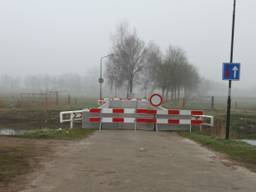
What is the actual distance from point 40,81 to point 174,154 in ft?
594

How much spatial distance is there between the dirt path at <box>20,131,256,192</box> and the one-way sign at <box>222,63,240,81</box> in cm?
377

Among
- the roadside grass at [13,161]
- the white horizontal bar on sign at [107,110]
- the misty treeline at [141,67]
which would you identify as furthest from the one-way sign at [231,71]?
the misty treeline at [141,67]

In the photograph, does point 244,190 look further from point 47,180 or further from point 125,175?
point 47,180

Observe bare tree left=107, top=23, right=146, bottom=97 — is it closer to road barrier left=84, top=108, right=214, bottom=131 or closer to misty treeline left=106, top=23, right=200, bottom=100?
misty treeline left=106, top=23, right=200, bottom=100

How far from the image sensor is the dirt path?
6.45 metres

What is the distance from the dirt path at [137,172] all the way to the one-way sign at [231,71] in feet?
12.4

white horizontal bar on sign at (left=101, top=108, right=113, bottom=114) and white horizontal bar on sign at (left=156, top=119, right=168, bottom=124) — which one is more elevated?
white horizontal bar on sign at (left=101, top=108, right=113, bottom=114)

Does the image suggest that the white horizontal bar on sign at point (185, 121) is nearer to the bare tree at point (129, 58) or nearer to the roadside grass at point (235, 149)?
the roadside grass at point (235, 149)

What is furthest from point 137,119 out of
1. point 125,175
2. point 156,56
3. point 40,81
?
point 40,81

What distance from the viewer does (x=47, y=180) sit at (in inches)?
267

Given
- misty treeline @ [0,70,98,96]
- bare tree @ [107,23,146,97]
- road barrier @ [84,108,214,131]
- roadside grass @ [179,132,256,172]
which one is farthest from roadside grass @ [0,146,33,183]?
misty treeline @ [0,70,98,96]

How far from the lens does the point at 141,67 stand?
50.6 m

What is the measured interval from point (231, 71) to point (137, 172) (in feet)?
25.6

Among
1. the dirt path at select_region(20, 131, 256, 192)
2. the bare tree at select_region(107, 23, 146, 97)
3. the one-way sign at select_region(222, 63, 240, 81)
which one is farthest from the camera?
the bare tree at select_region(107, 23, 146, 97)
